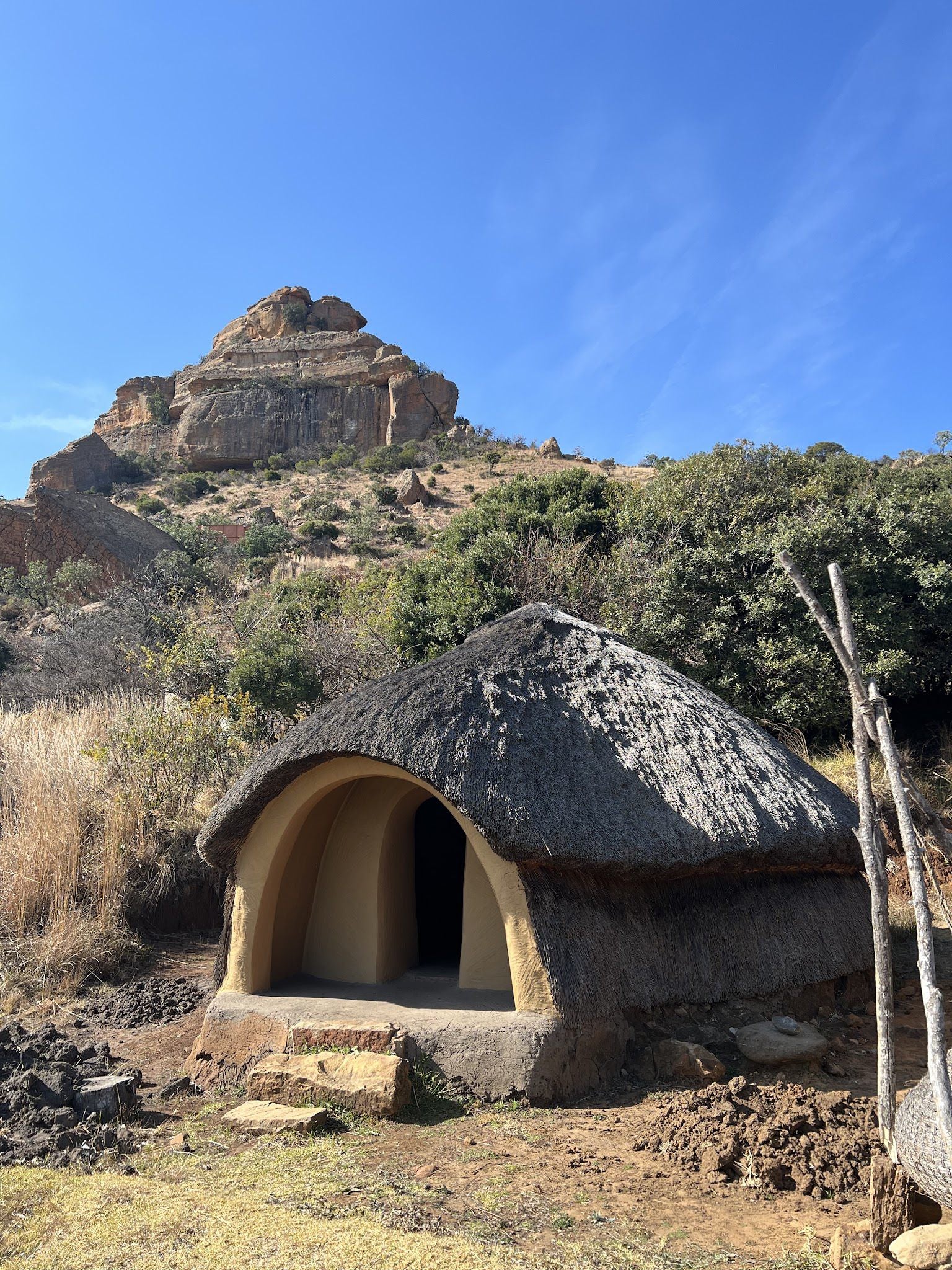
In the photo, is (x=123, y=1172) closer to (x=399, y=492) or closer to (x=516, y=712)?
(x=516, y=712)

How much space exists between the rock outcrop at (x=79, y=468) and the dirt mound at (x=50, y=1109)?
39305mm

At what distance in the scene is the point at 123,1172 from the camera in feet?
12.0

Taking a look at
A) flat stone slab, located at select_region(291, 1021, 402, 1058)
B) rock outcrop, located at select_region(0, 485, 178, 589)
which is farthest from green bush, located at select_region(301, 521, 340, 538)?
flat stone slab, located at select_region(291, 1021, 402, 1058)

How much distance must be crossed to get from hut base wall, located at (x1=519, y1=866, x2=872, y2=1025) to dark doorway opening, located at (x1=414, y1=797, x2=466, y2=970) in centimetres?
240

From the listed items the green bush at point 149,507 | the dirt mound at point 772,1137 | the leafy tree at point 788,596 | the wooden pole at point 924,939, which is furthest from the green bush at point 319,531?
the wooden pole at point 924,939

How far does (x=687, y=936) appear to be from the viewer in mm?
5066

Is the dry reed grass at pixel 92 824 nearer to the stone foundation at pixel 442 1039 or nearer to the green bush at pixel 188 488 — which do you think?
the stone foundation at pixel 442 1039

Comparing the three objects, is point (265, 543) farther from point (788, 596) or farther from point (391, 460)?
point (788, 596)

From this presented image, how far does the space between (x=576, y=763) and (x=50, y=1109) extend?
127 inches

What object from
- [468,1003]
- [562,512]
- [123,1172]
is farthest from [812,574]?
[123,1172]

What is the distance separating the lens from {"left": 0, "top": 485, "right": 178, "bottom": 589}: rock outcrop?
25734mm

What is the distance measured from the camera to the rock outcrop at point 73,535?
25.7 meters

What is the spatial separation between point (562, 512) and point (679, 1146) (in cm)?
1234

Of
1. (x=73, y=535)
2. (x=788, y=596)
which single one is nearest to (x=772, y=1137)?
(x=788, y=596)
